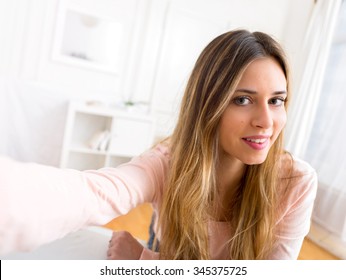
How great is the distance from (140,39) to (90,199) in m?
2.61

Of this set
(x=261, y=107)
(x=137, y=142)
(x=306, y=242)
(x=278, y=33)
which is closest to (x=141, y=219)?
(x=137, y=142)

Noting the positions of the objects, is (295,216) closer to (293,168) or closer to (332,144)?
(293,168)

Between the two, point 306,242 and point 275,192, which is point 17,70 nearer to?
point 275,192

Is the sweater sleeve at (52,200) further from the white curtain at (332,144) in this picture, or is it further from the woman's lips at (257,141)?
the white curtain at (332,144)

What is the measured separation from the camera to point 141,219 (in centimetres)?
221

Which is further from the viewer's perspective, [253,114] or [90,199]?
[253,114]

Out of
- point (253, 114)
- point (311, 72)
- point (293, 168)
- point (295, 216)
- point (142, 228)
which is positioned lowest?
point (142, 228)

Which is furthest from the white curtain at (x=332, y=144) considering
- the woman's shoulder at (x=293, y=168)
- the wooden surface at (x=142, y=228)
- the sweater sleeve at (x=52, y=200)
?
the sweater sleeve at (x=52, y=200)

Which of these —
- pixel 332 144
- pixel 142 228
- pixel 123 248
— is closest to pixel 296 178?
pixel 123 248

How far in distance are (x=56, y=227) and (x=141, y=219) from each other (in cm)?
182

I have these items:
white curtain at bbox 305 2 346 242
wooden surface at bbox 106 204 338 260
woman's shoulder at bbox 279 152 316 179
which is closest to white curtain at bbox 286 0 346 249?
white curtain at bbox 305 2 346 242

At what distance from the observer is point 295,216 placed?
80 centimetres

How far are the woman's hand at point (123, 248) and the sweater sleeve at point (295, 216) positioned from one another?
1.23 ft

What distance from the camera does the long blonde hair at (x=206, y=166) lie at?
74 cm
